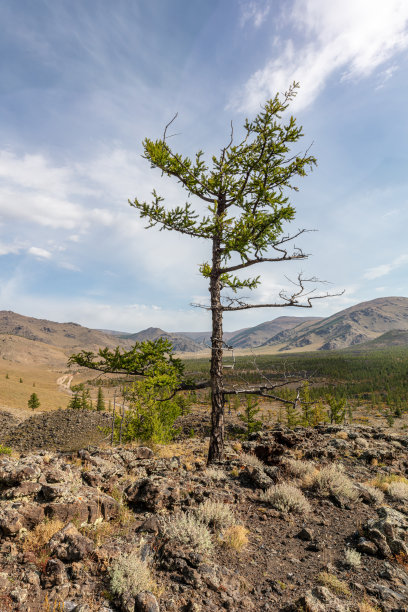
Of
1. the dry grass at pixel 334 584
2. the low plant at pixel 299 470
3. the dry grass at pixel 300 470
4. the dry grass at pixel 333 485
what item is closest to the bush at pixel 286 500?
the dry grass at pixel 333 485

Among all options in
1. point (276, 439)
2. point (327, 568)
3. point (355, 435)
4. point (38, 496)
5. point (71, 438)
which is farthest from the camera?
point (71, 438)

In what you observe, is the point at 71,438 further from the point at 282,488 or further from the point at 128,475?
the point at 282,488

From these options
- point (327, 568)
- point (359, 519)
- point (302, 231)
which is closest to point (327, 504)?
point (359, 519)

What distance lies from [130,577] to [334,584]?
9.46 feet

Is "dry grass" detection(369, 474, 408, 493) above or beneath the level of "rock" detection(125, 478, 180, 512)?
beneath

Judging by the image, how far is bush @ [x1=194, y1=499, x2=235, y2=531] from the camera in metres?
5.27

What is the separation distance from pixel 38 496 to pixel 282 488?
5064mm

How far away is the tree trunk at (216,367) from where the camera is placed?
8.67 metres

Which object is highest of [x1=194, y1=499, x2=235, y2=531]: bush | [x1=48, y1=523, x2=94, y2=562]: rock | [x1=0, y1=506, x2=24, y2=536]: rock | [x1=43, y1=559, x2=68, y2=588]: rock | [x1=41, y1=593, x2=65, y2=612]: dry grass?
[x1=0, y1=506, x2=24, y2=536]: rock

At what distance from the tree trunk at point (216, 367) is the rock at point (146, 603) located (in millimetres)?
5176

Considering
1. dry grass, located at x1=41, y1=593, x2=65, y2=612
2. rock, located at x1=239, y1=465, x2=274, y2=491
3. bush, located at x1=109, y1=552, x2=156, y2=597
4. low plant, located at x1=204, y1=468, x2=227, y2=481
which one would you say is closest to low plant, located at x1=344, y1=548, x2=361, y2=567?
rock, located at x1=239, y1=465, x2=274, y2=491

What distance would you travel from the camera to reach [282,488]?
6.57 m

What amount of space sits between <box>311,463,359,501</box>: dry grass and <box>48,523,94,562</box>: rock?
5621 mm

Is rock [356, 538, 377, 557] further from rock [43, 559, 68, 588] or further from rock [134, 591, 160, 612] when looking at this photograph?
rock [43, 559, 68, 588]
